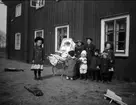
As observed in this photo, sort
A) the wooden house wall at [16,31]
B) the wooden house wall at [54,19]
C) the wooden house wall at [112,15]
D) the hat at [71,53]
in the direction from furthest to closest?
the wooden house wall at [16,31]
the wooden house wall at [54,19]
the hat at [71,53]
the wooden house wall at [112,15]

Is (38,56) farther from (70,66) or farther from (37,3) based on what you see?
(37,3)

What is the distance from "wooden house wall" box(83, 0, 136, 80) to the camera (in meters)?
6.96

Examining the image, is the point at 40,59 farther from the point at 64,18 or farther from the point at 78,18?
the point at 64,18

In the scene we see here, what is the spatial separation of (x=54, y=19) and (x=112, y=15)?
5.21 meters

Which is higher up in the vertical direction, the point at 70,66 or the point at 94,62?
the point at 94,62

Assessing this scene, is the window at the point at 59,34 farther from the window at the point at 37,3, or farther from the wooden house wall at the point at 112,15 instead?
the window at the point at 37,3

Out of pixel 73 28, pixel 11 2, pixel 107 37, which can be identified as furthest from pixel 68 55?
pixel 11 2

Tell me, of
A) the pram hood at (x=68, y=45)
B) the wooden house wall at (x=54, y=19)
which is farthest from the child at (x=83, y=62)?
the wooden house wall at (x=54, y=19)

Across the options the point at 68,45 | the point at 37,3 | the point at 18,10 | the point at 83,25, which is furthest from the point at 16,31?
the point at 68,45

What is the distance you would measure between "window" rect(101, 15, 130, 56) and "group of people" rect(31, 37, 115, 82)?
2.46ft

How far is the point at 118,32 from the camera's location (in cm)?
768

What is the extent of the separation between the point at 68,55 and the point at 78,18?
8.63 ft

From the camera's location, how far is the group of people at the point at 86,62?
6.83 m

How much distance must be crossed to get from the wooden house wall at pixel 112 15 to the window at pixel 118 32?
0.18 meters
